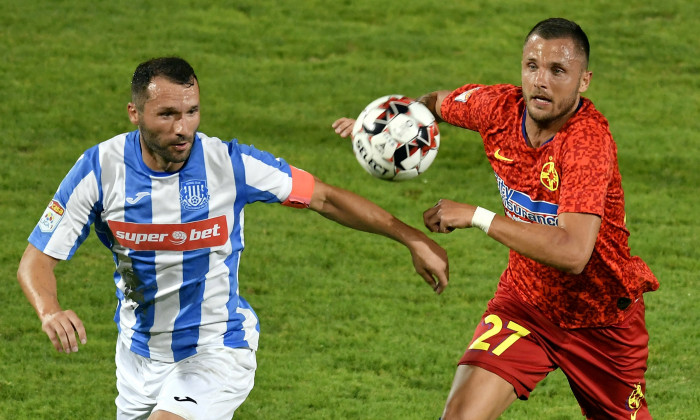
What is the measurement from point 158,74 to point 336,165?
27.1 feet

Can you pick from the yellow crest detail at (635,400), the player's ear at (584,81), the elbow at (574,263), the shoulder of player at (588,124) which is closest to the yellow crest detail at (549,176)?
the shoulder of player at (588,124)

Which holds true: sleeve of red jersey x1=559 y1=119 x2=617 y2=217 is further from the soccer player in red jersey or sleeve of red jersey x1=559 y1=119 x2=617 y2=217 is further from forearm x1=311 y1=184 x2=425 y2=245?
forearm x1=311 y1=184 x2=425 y2=245

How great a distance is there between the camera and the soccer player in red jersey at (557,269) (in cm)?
554

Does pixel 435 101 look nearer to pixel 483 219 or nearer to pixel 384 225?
pixel 384 225

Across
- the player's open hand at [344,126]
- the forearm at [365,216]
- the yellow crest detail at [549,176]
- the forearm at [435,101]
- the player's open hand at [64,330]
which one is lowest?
the player's open hand at [64,330]

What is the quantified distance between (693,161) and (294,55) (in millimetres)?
6250

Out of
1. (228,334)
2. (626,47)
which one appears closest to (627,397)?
(228,334)

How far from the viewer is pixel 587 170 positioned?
5.33 meters

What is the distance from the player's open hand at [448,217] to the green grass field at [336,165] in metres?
2.84

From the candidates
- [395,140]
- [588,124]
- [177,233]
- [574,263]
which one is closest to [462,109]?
[395,140]

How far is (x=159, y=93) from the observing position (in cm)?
529

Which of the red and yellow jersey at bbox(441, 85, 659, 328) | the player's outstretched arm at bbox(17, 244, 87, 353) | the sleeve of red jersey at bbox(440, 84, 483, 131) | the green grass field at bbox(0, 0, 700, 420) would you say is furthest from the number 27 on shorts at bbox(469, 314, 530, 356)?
the player's outstretched arm at bbox(17, 244, 87, 353)

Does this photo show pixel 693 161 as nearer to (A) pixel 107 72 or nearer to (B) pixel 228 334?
(A) pixel 107 72

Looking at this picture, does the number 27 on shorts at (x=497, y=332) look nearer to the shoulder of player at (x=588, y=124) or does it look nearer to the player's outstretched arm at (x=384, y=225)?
the player's outstretched arm at (x=384, y=225)
